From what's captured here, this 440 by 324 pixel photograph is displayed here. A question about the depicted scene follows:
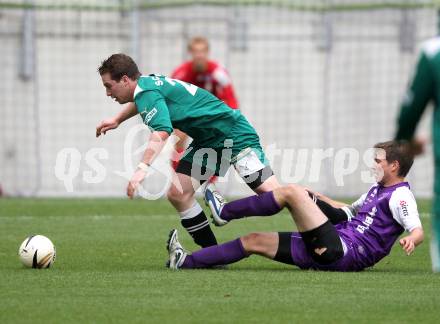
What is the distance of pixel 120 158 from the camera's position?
18.2 m

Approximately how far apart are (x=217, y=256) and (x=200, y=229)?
2.56 ft

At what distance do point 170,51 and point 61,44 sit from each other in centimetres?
188

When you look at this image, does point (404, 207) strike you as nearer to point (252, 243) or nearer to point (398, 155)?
point (398, 155)

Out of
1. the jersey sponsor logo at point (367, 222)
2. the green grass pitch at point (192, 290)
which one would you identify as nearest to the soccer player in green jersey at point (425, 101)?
the green grass pitch at point (192, 290)

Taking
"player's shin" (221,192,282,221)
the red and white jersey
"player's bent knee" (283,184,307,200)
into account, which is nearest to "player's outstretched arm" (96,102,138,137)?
"player's shin" (221,192,282,221)

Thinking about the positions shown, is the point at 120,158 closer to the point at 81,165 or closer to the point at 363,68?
the point at 81,165

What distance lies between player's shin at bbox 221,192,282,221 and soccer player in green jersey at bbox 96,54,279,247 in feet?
2.27

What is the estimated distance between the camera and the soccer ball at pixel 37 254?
810cm

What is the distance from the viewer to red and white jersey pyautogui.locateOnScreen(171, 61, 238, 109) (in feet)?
45.1

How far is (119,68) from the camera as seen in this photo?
26.9 ft

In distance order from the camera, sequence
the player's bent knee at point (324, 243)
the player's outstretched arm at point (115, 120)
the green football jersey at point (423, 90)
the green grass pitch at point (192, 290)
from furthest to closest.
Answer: the player's outstretched arm at point (115, 120) → the player's bent knee at point (324, 243) → the green grass pitch at point (192, 290) → the green football jersey at point (423, 90)

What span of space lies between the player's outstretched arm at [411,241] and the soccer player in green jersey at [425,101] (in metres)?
2.09

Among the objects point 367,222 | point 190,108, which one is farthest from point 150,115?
point 367,222

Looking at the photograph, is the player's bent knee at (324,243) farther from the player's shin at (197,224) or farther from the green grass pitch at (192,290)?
the player's shin at (197,224)
